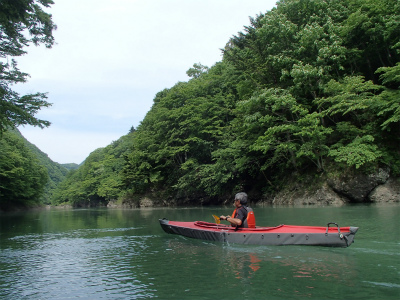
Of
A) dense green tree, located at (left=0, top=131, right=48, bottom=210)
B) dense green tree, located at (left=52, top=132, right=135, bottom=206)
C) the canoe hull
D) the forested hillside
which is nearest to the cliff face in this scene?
the forested hillside

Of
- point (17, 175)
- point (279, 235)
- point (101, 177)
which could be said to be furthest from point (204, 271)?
point (101, 177)

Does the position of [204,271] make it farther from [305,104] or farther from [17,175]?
[17,175]

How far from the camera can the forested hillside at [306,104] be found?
2003 centimetres

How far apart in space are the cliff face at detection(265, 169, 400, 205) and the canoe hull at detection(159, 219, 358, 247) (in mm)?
14179

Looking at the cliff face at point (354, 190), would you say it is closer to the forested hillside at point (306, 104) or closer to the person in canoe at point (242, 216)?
the forested hillside at point (306, 104)

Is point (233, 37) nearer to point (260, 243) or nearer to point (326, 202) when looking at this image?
point (326, 202)

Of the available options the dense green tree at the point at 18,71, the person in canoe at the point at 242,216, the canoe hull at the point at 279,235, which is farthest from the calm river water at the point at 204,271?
the dense green tree at the point at 18,71

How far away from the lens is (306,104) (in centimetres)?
2372

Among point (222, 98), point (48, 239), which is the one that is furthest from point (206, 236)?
point (222, 98)

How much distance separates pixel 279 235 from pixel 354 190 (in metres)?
15.0

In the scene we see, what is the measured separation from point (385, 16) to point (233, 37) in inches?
763

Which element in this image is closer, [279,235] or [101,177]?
[279,235]

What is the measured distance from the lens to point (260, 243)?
8.43 metres

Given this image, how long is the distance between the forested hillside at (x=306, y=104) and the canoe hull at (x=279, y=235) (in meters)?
12.4
